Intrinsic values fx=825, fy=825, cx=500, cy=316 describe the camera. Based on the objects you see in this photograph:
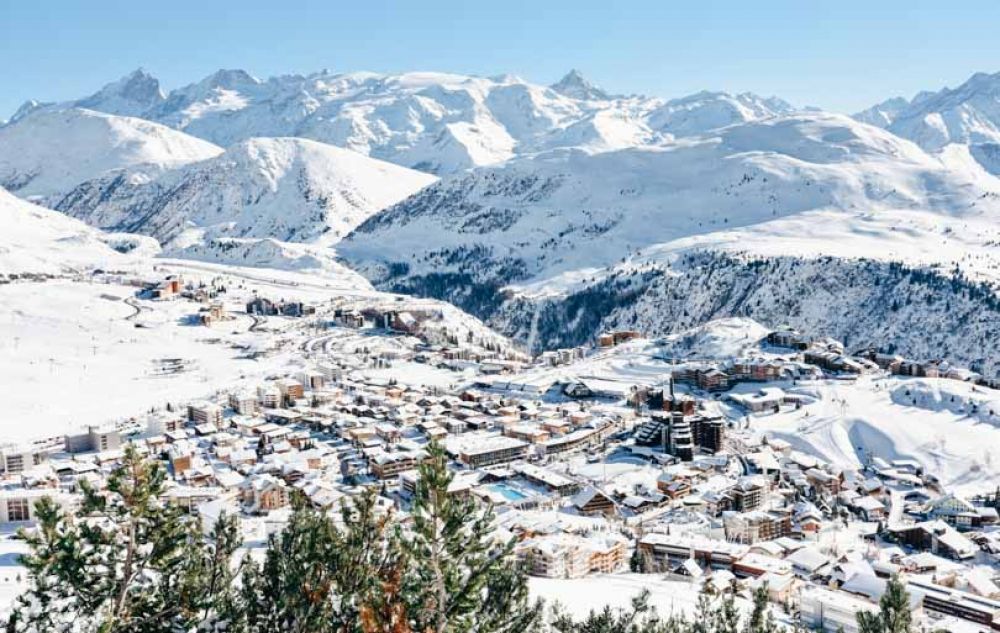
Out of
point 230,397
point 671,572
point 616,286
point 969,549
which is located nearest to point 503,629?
point 671,572

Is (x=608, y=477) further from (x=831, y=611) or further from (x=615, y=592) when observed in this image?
(x=831, y=611)

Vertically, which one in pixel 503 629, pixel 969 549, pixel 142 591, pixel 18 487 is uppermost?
pixel 142 591

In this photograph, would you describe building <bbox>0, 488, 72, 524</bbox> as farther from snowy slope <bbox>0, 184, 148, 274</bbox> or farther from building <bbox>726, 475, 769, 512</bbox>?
snowy slope <bbox>0, 184, 148, 274</bbox>

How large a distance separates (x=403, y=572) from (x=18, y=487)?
48.8m

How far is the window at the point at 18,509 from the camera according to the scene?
46.5m

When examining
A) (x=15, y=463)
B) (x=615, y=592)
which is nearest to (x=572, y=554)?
(x=615, y=592)

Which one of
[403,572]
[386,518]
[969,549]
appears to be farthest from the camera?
[969,549]

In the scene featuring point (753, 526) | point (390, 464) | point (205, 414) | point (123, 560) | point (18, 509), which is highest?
point (123, 560)

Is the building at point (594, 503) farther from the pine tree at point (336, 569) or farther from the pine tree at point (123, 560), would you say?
the pine tree at point (123, 560)

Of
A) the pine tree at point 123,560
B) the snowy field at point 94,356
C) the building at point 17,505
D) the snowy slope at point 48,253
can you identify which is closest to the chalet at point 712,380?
the snowy field at point 94,356

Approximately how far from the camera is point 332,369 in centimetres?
8912

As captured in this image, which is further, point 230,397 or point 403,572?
point 230,397

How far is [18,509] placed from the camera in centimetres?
4675

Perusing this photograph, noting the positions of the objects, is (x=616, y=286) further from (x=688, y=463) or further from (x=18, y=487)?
(x=18, y=487)
